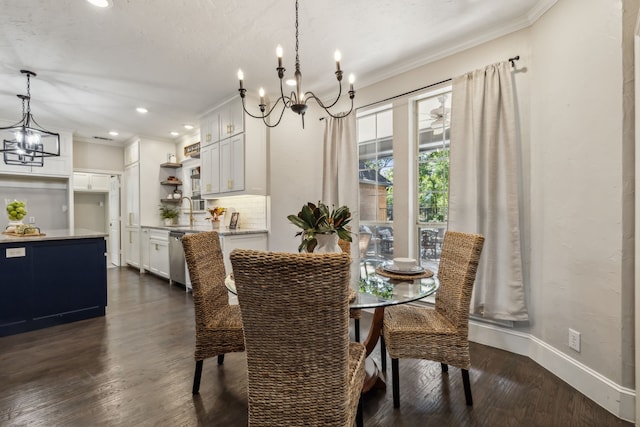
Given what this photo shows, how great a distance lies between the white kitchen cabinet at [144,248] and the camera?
19.2ft

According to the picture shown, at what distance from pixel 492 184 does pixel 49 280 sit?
4581 millimetres

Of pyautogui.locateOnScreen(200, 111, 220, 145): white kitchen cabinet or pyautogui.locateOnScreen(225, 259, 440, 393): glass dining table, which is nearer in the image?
pyautogui.locateOnScreen(225, 259, 440, 393): glass dining table

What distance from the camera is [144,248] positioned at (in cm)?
596

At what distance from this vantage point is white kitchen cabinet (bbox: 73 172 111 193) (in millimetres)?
6832

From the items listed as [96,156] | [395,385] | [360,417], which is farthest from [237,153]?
[96,156]

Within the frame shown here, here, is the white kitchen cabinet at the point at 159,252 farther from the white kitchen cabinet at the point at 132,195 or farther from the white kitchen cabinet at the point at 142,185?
the white kitchen cabinet at the point at 132,195

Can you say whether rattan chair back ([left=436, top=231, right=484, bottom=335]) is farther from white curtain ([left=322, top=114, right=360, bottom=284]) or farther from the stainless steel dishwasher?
the stainless steel dishwasher

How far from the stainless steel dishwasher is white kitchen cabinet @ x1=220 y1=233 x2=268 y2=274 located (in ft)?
3.38

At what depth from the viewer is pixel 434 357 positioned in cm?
179

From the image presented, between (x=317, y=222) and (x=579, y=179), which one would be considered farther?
(x=579, y=179)

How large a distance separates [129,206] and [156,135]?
167cm

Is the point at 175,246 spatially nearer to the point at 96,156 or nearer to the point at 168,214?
the point at 168,214

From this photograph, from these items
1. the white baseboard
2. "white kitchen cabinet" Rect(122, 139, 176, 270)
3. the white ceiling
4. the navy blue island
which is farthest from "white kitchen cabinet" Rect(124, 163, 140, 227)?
the white baseboard

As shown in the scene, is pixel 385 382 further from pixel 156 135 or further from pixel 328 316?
pixel 156 135
